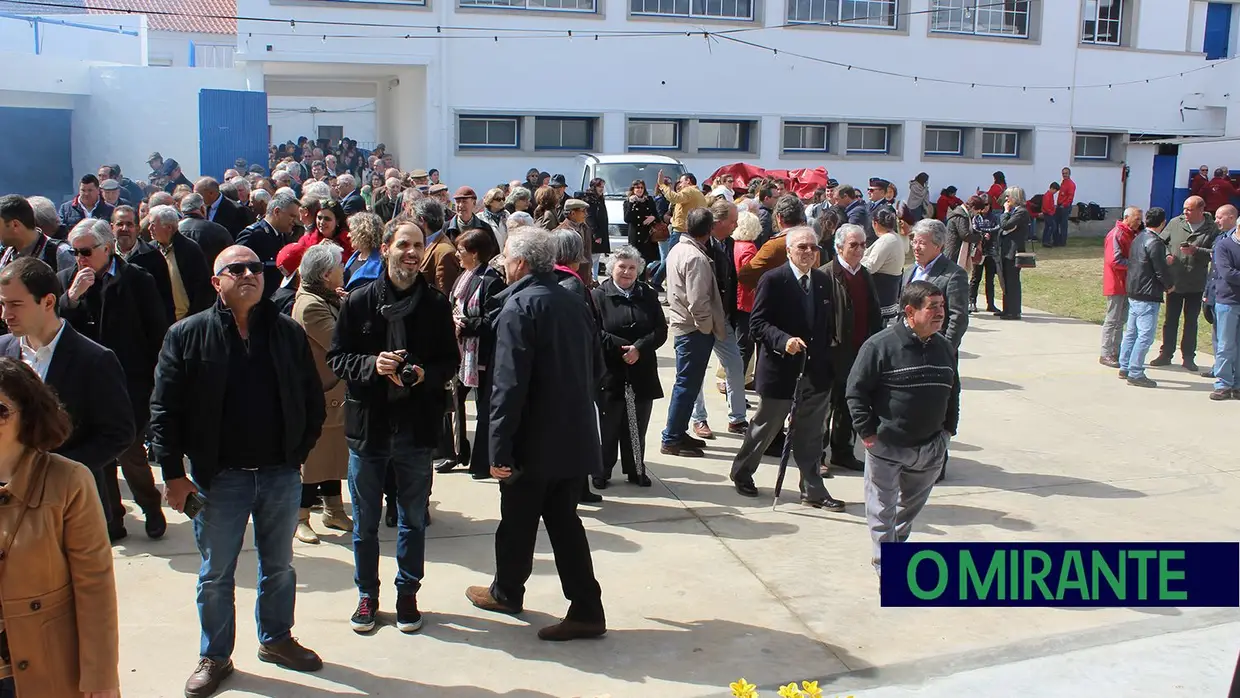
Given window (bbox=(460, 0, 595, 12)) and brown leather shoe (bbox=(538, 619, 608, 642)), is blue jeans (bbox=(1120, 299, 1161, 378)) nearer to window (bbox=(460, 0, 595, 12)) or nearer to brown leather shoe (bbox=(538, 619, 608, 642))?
brown leather shoe (bbox=(538, 619, 608, 642))

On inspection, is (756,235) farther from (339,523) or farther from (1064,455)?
(339,523)

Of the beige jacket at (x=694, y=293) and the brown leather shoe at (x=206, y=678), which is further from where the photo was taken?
the beige jacket at (x=694, y=293)

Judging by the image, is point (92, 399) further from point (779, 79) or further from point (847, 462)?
point (779, 79)

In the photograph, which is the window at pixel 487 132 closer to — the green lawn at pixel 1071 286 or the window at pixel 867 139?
the window at pixel 867 139

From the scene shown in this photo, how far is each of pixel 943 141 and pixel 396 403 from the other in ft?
87.4

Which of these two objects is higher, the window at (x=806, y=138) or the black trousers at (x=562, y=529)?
the window at (x=806, y=138)

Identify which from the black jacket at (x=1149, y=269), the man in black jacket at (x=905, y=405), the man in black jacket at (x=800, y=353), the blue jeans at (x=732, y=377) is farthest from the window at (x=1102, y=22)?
the man in black jacket at (x=905, y=405)

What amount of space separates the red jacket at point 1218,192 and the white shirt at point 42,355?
30.2 meters

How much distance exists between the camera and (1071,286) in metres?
19.3

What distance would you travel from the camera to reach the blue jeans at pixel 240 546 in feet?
15.1

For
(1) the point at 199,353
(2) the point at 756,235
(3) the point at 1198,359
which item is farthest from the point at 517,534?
(3) the point at 1198,359

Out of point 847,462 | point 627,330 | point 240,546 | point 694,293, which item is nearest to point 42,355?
point 240,546

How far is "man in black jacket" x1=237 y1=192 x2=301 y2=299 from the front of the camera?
8.82 meters

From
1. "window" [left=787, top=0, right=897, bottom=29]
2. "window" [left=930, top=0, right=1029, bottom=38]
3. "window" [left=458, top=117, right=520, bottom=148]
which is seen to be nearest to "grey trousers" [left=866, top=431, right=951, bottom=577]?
"window" [left=458, top=117, right=520, bottom=148]
